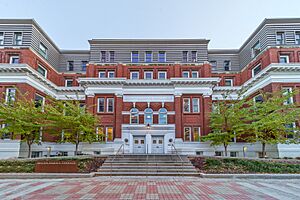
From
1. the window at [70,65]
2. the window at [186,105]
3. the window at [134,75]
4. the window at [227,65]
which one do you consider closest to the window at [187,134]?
the window at [186,105]

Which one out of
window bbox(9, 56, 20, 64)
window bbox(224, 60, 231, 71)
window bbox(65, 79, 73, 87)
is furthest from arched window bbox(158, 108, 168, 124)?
window bbox(9, 56, 20, 64)

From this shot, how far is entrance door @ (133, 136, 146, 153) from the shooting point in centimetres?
2586

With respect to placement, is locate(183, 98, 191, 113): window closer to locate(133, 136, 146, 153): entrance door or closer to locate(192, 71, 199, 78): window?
locate(192, 71, 199, 78): window

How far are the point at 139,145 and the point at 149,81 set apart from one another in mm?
7723

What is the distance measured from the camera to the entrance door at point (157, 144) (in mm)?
25820

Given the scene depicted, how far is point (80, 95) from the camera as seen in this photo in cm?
3008

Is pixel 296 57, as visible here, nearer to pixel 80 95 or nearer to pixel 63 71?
pixel 80 95

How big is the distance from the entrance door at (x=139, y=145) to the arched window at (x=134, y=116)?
6.46 ft

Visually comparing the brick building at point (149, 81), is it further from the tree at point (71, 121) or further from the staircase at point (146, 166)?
the staircase at point (146, 166)

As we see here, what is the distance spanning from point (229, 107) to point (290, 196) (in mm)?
11718

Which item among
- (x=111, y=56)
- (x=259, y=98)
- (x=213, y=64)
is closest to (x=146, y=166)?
(x=259, y=98)

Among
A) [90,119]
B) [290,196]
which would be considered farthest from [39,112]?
[290,196]

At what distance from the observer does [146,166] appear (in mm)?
16562

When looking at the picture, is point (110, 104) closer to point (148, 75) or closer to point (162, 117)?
point (148, 75)
